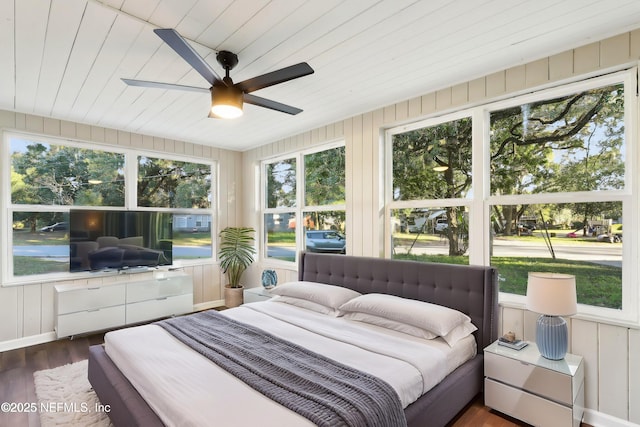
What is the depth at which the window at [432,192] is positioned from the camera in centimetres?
302

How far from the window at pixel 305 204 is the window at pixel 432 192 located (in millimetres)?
762

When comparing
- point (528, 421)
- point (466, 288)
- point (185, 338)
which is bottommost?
point (528, 421)

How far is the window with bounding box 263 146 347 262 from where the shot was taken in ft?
13.5

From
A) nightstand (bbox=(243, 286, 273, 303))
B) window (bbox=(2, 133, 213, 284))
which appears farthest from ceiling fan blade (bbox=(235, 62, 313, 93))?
window (bbox=(2, 133, 213, 284))

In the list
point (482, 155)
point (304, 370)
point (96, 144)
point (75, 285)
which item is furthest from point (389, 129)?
point (75, 285)

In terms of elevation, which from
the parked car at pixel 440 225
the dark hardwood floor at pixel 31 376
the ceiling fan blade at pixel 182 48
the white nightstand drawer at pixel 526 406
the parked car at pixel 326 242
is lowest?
the dark hardwood floor at pixel 31 376

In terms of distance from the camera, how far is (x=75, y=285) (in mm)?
3914

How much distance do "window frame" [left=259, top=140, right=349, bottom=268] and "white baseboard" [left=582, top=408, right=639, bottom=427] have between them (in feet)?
8.64

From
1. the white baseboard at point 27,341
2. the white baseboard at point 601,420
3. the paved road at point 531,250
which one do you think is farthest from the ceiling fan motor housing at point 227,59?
the white baseboard at point 27,341

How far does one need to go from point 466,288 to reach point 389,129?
1.84 metres

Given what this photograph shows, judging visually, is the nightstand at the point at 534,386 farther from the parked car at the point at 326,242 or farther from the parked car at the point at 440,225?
the parked car at the point at 326,242

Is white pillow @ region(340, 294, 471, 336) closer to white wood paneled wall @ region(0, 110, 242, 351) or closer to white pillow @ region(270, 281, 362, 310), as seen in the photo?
white pillow @ region(270, 281, 362, 310)

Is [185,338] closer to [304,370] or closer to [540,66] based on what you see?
[304,370]

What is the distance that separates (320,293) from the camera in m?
3.15
